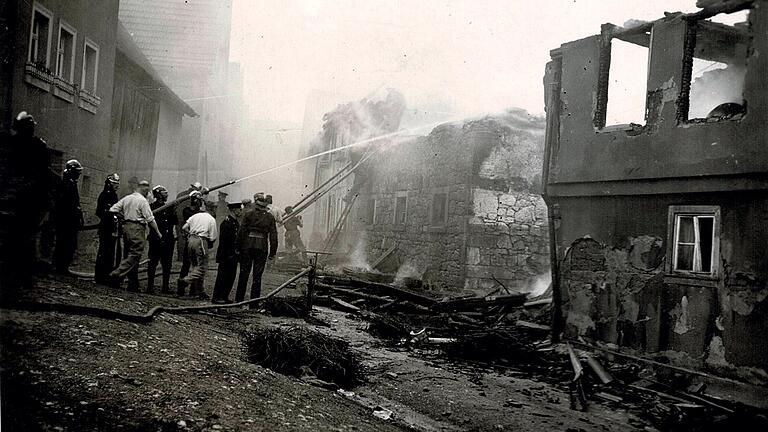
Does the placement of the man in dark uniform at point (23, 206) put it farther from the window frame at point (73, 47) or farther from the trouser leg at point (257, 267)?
the trouser leg at point (257, 267)

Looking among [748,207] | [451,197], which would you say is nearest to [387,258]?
[451,197]

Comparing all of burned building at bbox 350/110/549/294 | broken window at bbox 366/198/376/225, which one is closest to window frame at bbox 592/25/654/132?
burned building at bbox 350/110/549/294

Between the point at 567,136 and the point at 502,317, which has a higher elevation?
the point at 567,136

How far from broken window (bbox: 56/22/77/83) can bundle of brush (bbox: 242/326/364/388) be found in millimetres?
3610

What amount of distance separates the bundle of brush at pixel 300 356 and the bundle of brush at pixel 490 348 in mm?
2566

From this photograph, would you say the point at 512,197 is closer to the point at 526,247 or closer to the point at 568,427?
the point at 526,247

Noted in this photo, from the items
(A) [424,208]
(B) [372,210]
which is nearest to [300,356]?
(A) [424,208]

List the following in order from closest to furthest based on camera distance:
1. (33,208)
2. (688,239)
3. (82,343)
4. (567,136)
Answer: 1. (82,343)
2. (33,208)
3. (688,239)
4. (567,136)

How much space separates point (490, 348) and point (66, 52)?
7.49m

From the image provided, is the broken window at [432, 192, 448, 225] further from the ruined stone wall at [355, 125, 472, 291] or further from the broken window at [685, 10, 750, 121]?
the broken window at [685, 10, 750, 121]

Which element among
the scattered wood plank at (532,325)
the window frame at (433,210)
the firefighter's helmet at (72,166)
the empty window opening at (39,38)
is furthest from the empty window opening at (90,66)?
the window frame at (433,210)

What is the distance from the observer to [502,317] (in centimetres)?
1140

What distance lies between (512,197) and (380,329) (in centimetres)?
843

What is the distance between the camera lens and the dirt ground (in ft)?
12.1
